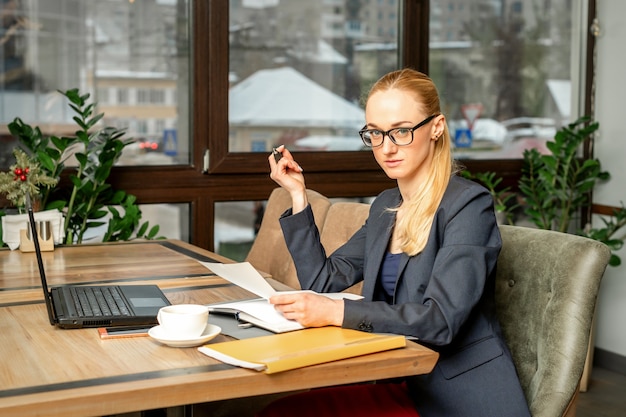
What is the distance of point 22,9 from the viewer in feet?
11.6

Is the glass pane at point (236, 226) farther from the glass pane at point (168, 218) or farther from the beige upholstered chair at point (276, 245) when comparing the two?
the beige upholstered chair at point (276, 245)

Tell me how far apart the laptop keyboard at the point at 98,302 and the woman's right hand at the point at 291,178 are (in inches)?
19.3

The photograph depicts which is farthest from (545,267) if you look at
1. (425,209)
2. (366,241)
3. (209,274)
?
(209,274)

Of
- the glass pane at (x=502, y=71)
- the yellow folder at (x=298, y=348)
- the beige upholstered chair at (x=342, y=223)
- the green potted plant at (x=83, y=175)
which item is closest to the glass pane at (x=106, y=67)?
the green potted plant at (x=83, y=175)

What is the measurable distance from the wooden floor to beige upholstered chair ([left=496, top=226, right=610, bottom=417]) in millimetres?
1889

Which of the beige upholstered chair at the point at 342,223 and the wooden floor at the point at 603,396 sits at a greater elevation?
the beige upholstered chair at the point at 342,223

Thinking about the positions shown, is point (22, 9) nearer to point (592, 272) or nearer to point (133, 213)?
point (133, 213)

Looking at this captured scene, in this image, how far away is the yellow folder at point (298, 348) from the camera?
4.65 feet

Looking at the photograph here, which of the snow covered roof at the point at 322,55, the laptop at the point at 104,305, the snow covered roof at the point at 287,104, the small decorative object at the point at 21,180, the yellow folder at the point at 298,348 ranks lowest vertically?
the laptop at the point at 104,305

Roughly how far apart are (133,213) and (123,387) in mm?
2190

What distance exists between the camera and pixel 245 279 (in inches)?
74.8

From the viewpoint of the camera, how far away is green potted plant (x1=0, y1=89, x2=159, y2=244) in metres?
3.29

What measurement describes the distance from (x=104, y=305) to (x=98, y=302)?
41 mm

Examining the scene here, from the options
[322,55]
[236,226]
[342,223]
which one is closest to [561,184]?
[322,55]
